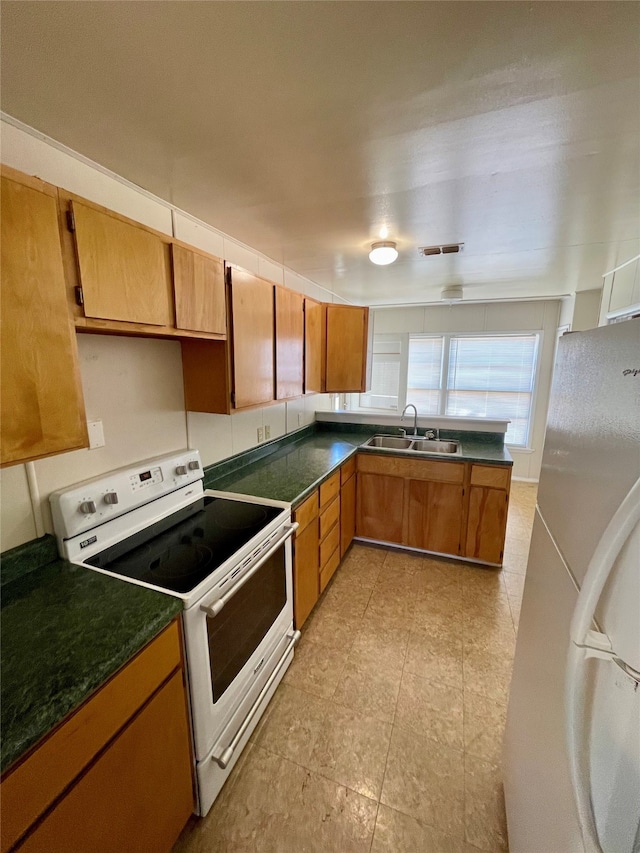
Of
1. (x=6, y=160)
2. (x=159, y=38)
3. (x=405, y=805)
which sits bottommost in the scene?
(x=405, y=805)

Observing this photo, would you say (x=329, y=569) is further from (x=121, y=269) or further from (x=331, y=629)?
(x=121, y=269)

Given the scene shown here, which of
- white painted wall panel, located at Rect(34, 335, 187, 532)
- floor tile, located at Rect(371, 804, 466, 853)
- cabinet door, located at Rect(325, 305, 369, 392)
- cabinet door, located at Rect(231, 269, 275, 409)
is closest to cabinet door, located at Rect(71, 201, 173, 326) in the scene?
white painted wall panel, located at Rect(34, 335, 187, 532)

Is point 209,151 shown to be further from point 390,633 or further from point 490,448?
point 490,448

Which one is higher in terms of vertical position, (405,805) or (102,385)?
(102,385)

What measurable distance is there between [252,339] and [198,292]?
45 centimetres

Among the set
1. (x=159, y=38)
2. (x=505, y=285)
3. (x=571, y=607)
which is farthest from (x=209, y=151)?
(x=505, y=285)

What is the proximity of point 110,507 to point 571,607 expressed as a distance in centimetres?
156

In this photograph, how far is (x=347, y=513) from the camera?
9.33 feet

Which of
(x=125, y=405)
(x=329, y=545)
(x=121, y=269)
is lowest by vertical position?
(x=329, y=545)

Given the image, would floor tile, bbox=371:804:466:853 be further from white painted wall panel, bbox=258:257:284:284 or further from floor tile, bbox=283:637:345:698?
white painted wall panel, bbox=258:257:284:284

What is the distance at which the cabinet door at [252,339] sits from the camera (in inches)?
70.6

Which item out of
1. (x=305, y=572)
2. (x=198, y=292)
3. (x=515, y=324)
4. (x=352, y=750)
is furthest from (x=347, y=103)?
(x=515, y=324)

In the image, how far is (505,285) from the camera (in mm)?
3559

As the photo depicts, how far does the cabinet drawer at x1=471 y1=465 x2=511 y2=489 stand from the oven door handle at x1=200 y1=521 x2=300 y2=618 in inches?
62.5
